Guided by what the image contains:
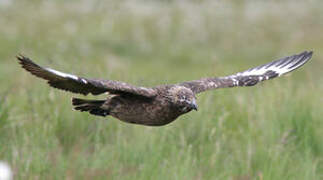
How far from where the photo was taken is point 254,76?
277 inches

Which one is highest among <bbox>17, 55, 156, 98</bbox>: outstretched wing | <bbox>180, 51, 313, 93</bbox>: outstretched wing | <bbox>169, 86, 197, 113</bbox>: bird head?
<bbox>180, 51, 313, 93</bbox>: outstretched wing

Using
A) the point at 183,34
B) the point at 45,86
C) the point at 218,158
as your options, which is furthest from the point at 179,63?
A: the point at 218,158

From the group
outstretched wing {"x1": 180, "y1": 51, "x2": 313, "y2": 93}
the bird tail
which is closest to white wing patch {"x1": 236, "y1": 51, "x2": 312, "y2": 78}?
outstretched wing {"x1": 180, "y1": 51, "x2": 313, "y2": 93}

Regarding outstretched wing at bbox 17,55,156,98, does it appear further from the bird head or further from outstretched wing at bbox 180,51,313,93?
outstretched wing at bbox 180,51,313,93

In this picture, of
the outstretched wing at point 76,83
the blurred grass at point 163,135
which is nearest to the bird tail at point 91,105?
the blurred grass at point 163,135

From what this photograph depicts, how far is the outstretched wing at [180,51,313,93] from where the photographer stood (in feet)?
20.6

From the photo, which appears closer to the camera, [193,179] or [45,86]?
[193,179]

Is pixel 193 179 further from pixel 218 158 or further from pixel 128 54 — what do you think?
pixel 128 54

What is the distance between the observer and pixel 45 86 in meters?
7.34

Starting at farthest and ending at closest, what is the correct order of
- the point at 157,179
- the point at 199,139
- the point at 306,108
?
the point at 306,108 → the point at 199,139 → the point at 157,179

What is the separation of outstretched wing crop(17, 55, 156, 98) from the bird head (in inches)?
9.4

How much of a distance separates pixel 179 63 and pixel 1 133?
6.58m

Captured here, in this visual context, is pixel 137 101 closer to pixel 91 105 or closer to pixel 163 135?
pixel 91 105

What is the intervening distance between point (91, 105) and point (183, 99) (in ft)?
2.58
